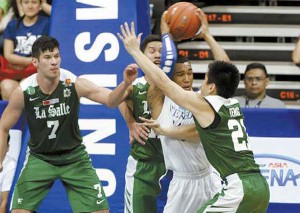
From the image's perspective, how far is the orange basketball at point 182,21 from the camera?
7.20 meters

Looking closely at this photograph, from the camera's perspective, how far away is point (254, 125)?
8.45 meters

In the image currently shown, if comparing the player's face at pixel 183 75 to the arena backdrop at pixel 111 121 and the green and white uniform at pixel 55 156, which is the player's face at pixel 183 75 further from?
the arena backdrop at pixel 111 121

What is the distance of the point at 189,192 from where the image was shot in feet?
22.8

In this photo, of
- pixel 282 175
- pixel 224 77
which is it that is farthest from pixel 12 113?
pixel 282 175

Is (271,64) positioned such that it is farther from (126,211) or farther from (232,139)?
(232,139)

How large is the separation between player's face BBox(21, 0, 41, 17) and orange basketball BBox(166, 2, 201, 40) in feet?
9.08

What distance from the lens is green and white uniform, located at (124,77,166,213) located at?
7641 mm

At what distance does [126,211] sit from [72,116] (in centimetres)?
108

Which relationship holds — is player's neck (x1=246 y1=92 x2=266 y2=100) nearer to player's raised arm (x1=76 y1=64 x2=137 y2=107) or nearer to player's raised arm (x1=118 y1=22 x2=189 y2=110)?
player's raised arm (x1=76 y1=64 x2=137 y2=107)

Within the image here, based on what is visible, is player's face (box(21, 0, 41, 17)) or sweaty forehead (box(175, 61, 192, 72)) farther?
player's face (box(21, 0, 41, 17))

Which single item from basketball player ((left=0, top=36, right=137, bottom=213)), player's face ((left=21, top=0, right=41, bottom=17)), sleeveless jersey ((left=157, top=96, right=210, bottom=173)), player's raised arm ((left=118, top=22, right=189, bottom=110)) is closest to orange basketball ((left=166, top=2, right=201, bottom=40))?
sleeveless jersey ((left=157, top=96, right=210, bottom=173))

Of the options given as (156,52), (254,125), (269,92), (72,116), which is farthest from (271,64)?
(72,116)

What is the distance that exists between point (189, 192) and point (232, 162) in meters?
0.96

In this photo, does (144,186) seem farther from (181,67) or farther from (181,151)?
(181,67)
